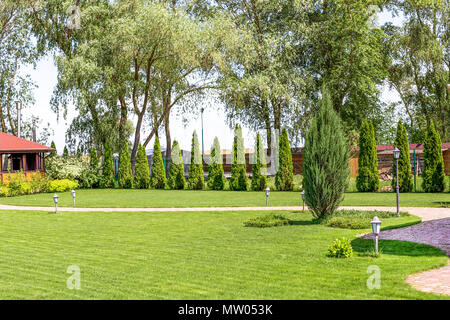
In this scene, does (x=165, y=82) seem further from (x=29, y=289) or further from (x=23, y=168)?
(x=29, y=289)

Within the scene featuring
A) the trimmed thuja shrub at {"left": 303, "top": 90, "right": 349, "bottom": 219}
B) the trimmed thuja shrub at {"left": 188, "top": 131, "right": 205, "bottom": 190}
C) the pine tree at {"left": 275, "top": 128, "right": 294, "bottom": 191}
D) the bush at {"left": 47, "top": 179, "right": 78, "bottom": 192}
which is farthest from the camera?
the trimmed thuja shrub at {"left": 188, "top": 131, "right": 205, "bottom": 190}

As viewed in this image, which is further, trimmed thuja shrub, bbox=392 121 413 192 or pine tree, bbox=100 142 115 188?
pine tree, bbox=100 142 115 188

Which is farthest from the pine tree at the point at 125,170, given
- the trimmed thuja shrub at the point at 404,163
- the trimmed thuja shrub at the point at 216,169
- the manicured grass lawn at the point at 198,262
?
the manicured grass lawn at the point at 198,262

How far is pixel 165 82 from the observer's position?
27.9m

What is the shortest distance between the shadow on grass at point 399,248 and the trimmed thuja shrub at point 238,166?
15.7 m

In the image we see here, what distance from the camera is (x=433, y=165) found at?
2117 centimetres

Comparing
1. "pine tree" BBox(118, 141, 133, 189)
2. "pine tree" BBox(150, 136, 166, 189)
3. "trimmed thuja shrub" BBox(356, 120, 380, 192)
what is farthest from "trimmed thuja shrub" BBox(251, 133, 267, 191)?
"pine tree" BBox(118, 141, 133, 189)

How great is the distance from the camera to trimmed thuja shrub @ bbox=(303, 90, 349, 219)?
38.3 feet

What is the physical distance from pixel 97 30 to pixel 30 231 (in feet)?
60.6

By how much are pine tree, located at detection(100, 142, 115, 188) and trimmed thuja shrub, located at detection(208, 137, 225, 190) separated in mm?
6757

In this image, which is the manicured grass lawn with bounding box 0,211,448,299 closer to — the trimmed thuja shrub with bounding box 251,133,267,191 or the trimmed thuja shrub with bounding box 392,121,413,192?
the trimmed thuja shrub with bounding box 392,121,413,192

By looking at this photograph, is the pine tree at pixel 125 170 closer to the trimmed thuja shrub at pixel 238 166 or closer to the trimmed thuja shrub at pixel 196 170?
the trimmed thuja shrub at pixel 196 170

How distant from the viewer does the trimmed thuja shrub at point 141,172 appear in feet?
91.3

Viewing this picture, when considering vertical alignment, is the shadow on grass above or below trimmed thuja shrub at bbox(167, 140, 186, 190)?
below
